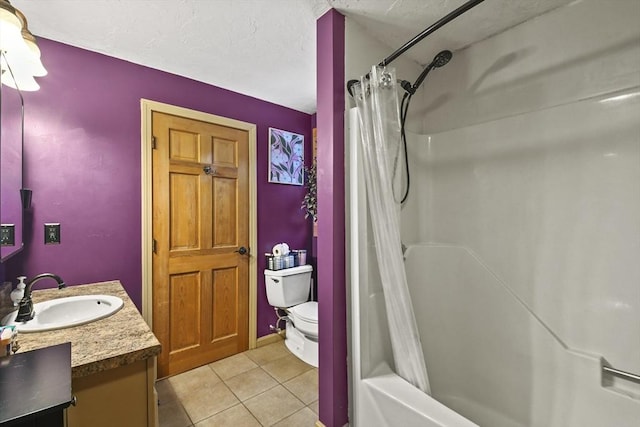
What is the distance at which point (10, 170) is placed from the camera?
1.30 m

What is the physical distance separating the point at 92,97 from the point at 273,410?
237cm

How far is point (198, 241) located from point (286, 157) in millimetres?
1148

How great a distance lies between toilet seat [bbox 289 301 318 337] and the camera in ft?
7.01

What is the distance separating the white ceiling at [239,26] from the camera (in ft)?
4.51

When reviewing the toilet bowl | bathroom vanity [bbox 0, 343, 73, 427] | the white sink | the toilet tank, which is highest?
bathroom vanity [bbox 0, 343, 73, 427]

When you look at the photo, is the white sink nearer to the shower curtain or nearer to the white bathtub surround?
the white bathtub surround

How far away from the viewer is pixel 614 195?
1.22 metres

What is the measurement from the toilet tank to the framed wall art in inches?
34.8

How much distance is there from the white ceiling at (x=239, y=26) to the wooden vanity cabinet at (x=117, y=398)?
5.52ft

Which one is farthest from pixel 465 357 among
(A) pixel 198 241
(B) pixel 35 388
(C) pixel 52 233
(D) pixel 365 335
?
(C) pixel 52 233

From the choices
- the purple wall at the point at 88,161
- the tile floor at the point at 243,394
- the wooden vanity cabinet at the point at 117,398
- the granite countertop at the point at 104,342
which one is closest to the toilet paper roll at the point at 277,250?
the tile floor at the point at 243,394

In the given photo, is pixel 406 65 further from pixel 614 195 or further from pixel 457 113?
pixel 614 195

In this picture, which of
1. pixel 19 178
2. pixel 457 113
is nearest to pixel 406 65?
pixel 457 113

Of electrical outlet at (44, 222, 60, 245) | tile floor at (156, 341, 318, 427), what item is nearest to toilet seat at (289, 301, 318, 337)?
tile floor at (156, 341, 318, 427)
